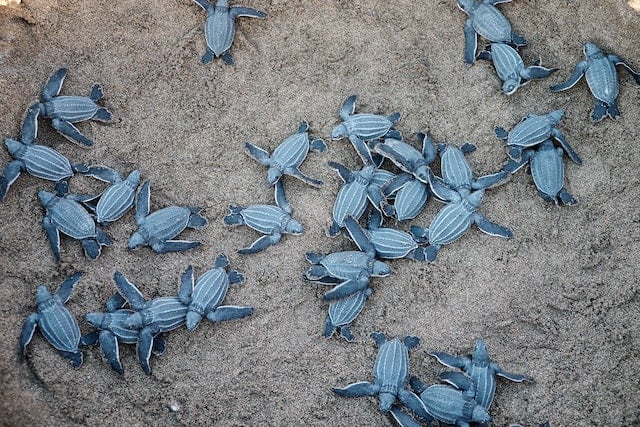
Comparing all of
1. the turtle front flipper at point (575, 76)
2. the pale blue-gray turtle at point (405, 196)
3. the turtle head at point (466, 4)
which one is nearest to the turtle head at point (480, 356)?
the pale blue-gray turtle at point (405, 196)

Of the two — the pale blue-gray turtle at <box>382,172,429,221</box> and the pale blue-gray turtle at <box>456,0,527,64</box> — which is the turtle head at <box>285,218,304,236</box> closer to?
the pale blue-gray turtle at <box>382,172,429,221</box>

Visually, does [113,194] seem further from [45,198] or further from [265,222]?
[265,222]

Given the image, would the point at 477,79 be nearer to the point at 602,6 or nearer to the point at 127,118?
the point at 602,6

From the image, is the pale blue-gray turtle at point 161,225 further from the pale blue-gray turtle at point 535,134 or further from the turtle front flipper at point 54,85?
the pale blue-gray turtle at point 535,134

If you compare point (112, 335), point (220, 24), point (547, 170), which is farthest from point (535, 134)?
point (112, 335)

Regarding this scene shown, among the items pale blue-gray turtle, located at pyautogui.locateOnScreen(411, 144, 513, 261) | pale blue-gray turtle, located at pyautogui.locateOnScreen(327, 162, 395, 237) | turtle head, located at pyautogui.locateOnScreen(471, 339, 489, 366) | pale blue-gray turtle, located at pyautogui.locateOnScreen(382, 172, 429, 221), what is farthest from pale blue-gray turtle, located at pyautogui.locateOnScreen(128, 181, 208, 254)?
turtle head, located at pyautogui.locateOnScreen(471, 339, 489, 366)

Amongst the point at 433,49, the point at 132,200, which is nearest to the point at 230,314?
the point at 132,200
